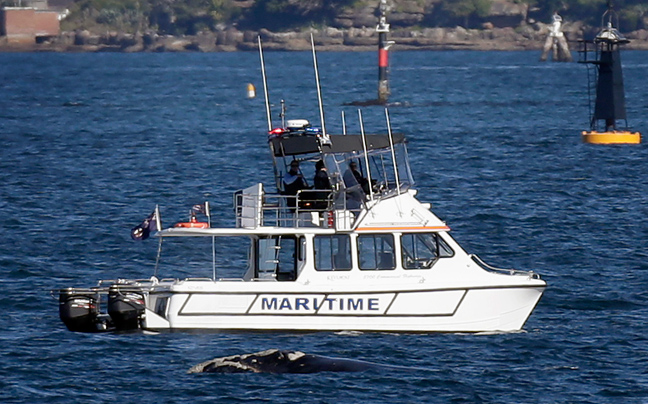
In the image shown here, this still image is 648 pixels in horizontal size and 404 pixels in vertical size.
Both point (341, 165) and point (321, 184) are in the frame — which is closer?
point (321, 184)

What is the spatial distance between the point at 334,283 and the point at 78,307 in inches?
237

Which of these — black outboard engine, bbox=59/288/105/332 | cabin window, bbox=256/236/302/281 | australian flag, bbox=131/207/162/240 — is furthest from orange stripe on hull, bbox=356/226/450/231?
black outboard engine, bbox=59/288/105/332

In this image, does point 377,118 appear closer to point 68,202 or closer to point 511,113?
point 511,113

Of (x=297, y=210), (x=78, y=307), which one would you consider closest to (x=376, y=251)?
(x=297, y=210)

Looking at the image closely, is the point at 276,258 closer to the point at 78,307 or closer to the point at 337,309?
the point at 337,309

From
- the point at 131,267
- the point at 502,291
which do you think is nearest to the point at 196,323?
the point at 502,291

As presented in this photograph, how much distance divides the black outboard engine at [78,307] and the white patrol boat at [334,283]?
23 millimetres

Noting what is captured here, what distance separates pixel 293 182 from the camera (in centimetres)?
3170

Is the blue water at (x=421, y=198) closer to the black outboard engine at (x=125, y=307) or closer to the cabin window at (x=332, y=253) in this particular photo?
the black outboard engine at (x=125, y=307)

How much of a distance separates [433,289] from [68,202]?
2781 centimetres

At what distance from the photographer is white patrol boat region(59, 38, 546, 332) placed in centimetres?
2972

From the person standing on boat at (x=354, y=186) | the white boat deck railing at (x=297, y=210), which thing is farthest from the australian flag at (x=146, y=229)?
the person standing on boat at (x=354, y=186)

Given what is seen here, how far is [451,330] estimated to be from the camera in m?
30.0

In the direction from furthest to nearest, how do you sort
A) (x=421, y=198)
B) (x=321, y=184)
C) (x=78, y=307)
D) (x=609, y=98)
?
(x=609, y=98) < (x=421, y=198) < (x=321, y=184) < (x=78, y=307)
